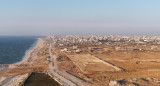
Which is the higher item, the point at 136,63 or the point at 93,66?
the point at 93,66

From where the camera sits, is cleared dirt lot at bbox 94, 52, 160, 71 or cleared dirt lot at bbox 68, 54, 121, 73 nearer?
cleared dirt lot at bbox 68, 54, 121, 73

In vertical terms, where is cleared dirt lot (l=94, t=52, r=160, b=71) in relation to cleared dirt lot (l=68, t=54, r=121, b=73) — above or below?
below

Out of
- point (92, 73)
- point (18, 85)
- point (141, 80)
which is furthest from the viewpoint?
point (92, 73)

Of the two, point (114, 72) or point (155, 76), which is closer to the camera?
point (155, 76)

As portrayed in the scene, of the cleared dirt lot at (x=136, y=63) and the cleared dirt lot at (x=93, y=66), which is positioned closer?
the cleared dirt lot at (x=93, y=66)

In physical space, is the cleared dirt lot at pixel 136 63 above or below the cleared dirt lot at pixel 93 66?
below

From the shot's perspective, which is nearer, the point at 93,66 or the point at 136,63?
the point at 93,66

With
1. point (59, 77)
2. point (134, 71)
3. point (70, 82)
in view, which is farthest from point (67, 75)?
point (134, 71)

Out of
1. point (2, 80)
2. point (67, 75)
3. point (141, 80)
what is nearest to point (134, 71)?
point (141, 80)

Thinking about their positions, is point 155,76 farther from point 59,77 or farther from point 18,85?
point 18,85

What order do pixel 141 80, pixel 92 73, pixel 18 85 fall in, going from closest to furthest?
pixel 18 85, pixel 141 80, pixel 92 73
